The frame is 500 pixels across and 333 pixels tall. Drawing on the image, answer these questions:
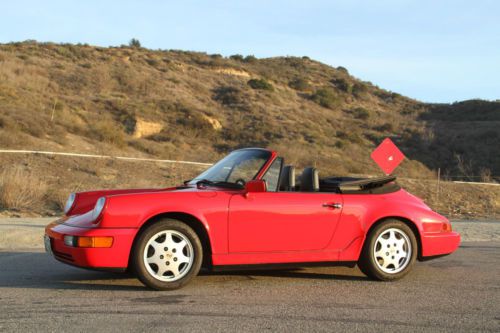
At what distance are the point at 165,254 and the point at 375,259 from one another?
7.44ft

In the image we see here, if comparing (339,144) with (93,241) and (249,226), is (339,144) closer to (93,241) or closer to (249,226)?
(249,226)

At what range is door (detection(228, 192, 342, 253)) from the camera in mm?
6000

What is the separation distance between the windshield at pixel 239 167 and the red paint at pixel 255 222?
0.47ft

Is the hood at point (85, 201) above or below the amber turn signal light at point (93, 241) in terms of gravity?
above

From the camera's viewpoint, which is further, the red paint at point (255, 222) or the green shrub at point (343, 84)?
the green shrub at point (343, 84)

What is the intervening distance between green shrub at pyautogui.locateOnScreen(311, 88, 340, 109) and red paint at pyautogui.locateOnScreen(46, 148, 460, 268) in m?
49.1

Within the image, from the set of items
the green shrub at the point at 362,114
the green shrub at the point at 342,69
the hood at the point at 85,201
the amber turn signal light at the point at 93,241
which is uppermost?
the green shrub at the point at 342,69

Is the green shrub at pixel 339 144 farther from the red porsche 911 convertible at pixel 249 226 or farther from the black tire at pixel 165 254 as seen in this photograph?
the black tire at pixel 165 254

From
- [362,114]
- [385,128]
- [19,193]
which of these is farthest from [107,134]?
[362,114]

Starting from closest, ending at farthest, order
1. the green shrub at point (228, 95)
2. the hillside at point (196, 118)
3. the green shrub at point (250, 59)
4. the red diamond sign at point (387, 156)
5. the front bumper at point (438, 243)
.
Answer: the front bumper at point (438, 243)
the red diamond sign at point (387, 156)
the hillside at point (196, 118)
the green shrub at point (228, 95)
the green shrub at point (250, 59)

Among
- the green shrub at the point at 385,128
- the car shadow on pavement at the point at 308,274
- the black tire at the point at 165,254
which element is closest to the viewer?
the black tire at the point at 165,254

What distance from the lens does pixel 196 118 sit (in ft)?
127

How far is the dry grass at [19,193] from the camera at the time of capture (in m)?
14.7

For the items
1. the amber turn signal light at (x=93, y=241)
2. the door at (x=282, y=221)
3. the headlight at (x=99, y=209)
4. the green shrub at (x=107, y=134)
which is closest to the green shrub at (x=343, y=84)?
the green shrub at (x=107, y=134)
